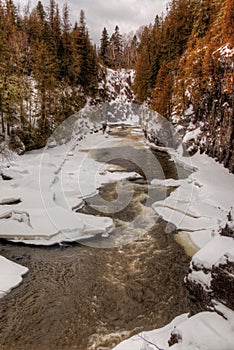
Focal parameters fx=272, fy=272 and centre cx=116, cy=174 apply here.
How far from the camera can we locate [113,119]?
52.2m

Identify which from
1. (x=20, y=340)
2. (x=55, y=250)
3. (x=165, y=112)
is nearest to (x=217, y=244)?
(x=20, y=340)

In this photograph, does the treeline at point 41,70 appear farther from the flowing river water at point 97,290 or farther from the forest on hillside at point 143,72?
the flowing river water at point 97,290

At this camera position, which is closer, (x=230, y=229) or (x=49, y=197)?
(x=230, y=229)

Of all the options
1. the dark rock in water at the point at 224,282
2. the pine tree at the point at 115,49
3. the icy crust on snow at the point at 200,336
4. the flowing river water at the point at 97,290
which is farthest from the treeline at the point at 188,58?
the pine tree at the point at 115,49

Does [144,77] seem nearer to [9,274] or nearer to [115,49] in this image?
[115,49]

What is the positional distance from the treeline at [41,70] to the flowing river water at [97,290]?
13477 millimetres

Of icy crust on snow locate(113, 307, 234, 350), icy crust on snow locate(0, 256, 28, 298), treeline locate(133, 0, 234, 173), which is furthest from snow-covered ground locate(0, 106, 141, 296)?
treeline locate(133, 0, 234, 173)

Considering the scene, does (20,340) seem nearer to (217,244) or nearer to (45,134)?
(217,244)

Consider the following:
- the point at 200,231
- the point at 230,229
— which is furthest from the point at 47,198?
the point at 230,229

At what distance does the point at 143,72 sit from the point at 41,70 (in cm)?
1934

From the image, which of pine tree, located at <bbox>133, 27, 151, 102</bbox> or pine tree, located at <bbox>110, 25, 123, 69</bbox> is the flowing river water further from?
pine tree, located at <bbox>110, 25, 123, 69</bbox>

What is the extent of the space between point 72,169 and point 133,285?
44.1 feet

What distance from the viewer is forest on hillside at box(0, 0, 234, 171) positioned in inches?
741

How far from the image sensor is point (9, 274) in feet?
27.5
